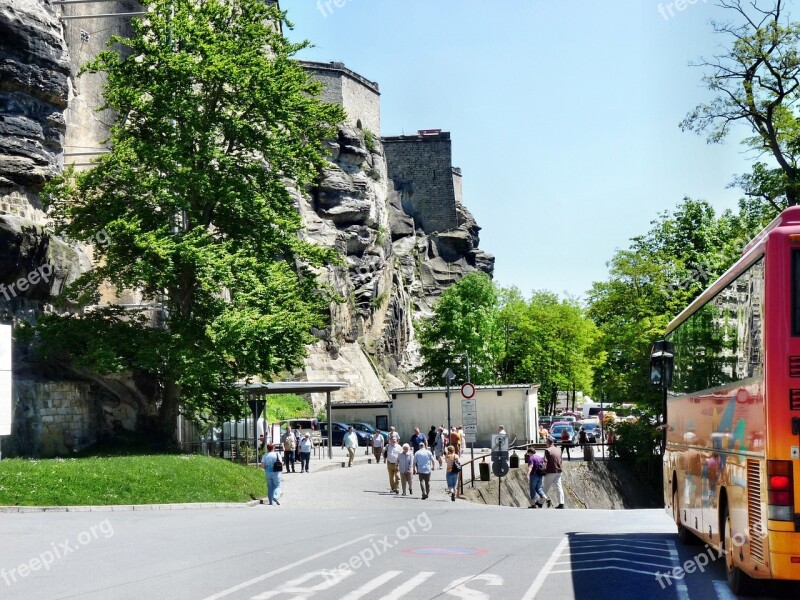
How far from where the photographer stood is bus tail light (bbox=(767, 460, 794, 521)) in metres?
8.73

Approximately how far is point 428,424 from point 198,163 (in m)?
26.7

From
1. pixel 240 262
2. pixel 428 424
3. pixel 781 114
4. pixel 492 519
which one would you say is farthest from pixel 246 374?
pixel 428 424

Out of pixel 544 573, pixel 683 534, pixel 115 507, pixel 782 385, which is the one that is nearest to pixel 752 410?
pixel 782 385

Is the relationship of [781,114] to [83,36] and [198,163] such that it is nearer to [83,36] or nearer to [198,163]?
[198,163]

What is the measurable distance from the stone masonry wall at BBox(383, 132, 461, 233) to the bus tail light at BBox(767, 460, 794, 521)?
9891 cm

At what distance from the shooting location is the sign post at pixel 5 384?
24.0 m

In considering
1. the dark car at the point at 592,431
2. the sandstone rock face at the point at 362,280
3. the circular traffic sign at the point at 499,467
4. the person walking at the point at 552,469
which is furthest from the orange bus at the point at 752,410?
the sandstone rock face at the point at 362,280

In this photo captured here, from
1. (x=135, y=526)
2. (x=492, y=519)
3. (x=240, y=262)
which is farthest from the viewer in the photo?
(x=240, y=262)

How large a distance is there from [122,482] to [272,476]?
13.0 feet

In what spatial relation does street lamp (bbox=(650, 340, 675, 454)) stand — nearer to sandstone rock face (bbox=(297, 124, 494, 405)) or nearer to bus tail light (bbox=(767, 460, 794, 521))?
bus tail light (bbox=(767, 460, 794, 521))

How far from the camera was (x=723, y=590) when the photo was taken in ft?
36.3

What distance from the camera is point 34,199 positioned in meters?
38.0

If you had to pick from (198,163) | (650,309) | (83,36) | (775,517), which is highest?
(83,36)

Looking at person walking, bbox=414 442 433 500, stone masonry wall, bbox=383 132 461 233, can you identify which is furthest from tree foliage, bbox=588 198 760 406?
stone masonry wall, bbox=383 132 461 233
